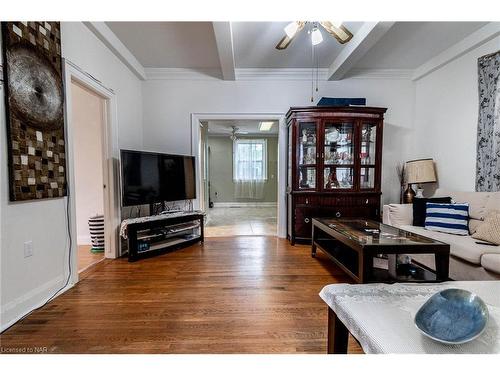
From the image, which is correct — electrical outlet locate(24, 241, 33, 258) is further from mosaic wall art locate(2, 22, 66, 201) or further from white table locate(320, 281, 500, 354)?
white table locate(320, 281, 500, 354)

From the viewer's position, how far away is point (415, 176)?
3.42 m

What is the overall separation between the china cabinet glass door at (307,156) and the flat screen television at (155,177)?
165 centimetres

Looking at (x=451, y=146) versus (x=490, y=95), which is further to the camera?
(x=451, y=146)

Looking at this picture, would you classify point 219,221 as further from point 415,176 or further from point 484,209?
point 484,209

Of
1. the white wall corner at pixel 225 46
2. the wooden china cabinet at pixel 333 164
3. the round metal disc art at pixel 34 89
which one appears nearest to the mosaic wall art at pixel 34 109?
the round metal disc art at pixel 34 89

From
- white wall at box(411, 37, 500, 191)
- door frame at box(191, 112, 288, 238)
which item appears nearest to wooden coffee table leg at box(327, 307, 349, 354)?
door frame at box(191, 112, 288, 238)

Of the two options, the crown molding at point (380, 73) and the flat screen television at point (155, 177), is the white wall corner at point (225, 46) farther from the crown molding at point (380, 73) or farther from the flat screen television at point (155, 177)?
the crown molding at point (380, 73)

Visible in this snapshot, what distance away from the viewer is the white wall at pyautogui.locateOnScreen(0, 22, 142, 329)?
5.34 ft

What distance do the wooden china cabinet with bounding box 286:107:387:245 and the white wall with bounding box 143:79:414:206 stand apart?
1.76 feet

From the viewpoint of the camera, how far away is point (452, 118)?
10.5 ft

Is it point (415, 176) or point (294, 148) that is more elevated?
point (294, 148)
